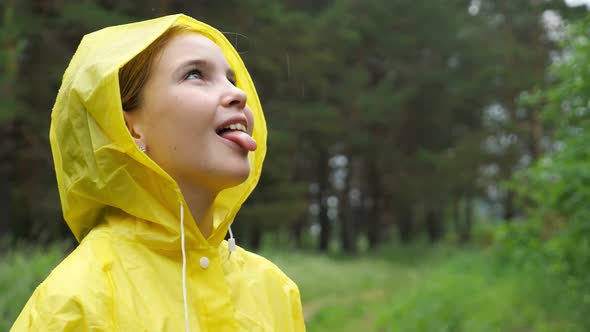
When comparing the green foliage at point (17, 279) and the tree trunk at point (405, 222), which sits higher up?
the green foliage at point (17, 279)

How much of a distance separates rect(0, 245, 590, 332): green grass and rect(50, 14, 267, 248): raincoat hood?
3602 mm

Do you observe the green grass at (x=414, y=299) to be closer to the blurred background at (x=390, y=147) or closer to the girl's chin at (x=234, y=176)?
the blurred background at (x=390, y=147)

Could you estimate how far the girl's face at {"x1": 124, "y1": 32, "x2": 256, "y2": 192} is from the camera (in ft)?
6.16

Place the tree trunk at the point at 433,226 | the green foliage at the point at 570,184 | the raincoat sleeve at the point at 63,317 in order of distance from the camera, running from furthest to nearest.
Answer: the tree trunk at the point at 433,226
the green foliage at the point at 570,184
the raincoat sleeve at the point at 63,317

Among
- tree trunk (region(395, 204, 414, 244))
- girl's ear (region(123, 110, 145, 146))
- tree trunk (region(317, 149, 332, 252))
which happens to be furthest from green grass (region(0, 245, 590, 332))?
tree trunk (region(395, 204, 414, 244))

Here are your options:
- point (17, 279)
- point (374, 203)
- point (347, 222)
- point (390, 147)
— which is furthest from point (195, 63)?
point (374, 203)

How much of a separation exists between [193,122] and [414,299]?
9307 mm

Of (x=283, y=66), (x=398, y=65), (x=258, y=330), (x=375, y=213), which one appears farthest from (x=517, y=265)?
(x=375, y=213)

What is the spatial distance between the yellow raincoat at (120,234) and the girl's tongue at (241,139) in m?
0.19

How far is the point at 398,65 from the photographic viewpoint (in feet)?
86.8

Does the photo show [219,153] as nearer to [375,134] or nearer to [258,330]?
[258,330]

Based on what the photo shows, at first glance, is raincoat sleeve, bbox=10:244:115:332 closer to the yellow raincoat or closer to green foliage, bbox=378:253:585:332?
the yellow raincoat

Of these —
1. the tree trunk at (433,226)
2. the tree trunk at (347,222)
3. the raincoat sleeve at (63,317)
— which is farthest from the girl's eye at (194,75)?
the tree trunk at (433,226)

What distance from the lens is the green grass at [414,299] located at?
6.53 metres
